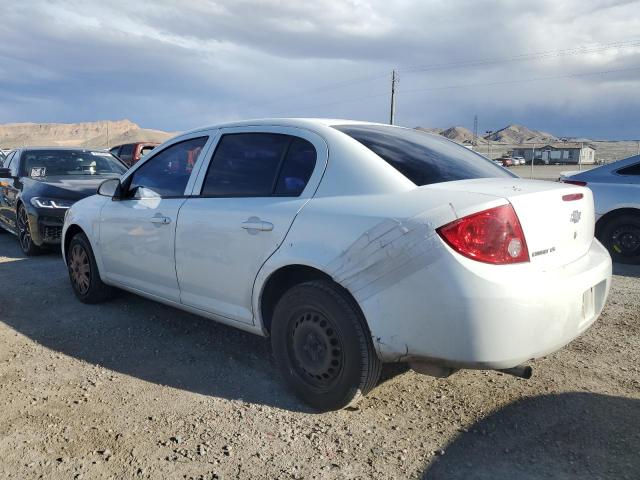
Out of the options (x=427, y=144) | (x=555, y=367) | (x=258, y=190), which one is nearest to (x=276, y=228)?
(x=258, y=190)

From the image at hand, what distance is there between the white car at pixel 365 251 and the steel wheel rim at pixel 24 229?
4172 millimetres

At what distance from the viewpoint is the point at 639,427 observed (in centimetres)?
288

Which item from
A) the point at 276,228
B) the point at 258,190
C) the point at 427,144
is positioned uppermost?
the point at 427,144

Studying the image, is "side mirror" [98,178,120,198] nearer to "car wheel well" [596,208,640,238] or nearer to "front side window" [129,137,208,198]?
"front side window" [129,137,208,198]

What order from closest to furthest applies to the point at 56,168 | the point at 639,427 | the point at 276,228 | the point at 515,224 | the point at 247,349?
the point at 515,224 → the point at 639,427 → the point at 276,228 → the point at 247,349 → the point at 56,168

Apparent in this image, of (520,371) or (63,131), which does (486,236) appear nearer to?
(520,371)

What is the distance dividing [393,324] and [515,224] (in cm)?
74

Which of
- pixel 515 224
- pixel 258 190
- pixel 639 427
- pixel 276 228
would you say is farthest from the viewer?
pixel 258 190

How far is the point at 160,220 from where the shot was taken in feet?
12.8

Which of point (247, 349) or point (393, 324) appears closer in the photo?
point (393, 324)

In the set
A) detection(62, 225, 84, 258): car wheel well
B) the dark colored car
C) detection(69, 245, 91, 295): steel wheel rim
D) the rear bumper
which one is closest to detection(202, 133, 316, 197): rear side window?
the rear bumper

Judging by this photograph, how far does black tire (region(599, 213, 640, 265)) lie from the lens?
6.83 meters

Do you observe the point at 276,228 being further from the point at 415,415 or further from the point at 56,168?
the point at 56,168

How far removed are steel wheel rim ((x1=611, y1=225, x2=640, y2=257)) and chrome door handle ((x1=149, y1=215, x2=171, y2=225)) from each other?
5.72m
